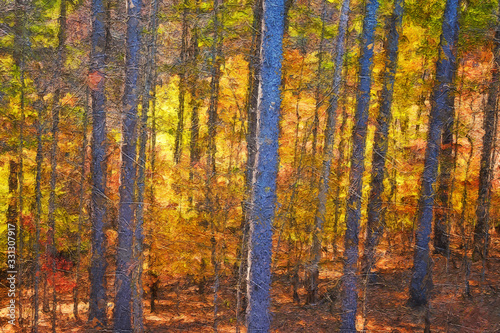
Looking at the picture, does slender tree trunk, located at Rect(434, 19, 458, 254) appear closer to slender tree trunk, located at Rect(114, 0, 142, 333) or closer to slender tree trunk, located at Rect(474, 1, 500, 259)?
slender tree trunk, located at Rect(474, 1, 500, 259)

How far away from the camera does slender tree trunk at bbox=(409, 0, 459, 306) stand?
32.6ft

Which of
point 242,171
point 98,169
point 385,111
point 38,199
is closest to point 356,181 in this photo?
point 242,171

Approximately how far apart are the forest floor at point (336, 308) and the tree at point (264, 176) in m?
3.82

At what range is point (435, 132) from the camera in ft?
32.7

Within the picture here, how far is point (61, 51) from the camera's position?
11602 mm

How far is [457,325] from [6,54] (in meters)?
16.1

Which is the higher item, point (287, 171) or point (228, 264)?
point (287, 171)

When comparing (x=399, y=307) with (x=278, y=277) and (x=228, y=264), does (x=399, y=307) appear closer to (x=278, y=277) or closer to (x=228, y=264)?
(x=278, y=277)

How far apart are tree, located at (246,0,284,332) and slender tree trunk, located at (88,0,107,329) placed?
17.2 feet

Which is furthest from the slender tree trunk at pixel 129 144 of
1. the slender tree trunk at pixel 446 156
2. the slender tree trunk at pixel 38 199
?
the slender tree trunk at pixel 446 156

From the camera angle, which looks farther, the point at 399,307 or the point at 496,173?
the point at 496,173

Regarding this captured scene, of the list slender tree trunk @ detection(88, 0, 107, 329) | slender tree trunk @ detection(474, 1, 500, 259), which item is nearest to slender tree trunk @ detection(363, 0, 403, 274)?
slender tree trunk @ detection(474, 1, 500, 259)

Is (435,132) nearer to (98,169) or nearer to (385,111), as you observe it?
(385,111)

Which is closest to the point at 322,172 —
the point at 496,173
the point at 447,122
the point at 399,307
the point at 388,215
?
the point at 447,122
